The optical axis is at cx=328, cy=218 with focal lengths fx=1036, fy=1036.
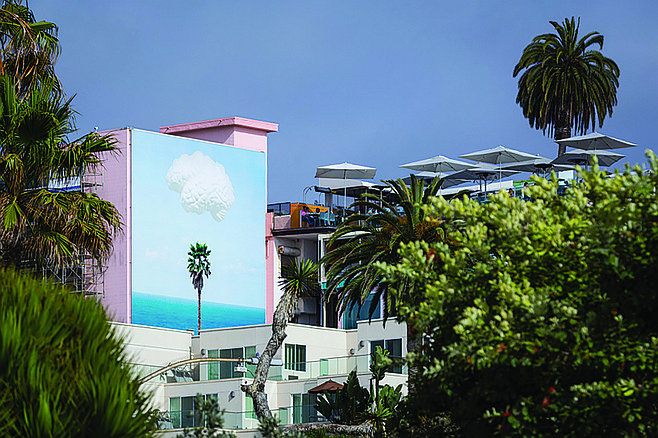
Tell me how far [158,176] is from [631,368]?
184 feet

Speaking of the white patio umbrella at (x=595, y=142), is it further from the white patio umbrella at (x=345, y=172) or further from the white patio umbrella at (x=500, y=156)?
the white patio umbrella at (x=345, y=172)

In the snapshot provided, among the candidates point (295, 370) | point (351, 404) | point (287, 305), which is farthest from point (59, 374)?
point (295, 370)

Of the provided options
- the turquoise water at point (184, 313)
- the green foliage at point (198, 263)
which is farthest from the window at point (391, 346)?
the green foliage at point (198, 263)

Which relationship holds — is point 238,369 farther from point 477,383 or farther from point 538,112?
point 477,383

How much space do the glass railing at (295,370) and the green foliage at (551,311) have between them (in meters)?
31.1

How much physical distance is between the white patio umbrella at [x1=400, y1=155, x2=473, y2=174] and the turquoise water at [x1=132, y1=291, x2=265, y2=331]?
48.9 ft

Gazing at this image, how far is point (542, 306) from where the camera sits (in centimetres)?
1227

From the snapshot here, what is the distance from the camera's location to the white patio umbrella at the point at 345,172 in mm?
70250

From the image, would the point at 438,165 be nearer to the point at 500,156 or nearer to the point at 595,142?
the point at 500,156

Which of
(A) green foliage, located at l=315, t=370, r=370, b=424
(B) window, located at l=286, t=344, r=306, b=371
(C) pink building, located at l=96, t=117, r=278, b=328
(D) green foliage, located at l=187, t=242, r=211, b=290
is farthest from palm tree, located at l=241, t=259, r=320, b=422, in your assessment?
(D) green foliage, located at l=187, t=242, r=211, b=290

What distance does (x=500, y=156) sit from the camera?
6356 cm

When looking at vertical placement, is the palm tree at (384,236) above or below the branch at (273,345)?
above

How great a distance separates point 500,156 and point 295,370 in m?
21.1

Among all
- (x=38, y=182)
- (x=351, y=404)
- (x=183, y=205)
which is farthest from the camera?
(x=183, y=205)
